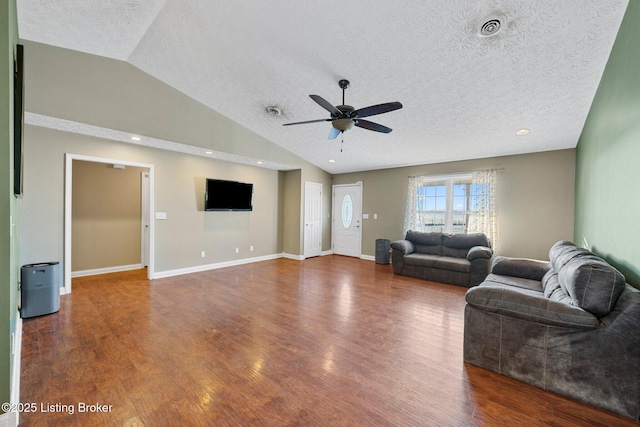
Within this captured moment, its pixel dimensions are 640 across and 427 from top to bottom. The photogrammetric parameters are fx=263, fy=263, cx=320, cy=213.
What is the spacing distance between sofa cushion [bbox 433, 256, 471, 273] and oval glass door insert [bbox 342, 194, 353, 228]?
3116 millimetres

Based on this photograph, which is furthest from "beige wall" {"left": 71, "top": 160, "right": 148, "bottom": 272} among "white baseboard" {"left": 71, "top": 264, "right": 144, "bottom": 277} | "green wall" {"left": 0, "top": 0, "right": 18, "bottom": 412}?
"green wall" {"left": 0, "top": 0, "right": 18, "bottom": 412}

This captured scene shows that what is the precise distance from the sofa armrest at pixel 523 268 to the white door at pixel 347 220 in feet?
13.4

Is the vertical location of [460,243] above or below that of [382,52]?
below

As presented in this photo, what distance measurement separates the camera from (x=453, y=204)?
601cm

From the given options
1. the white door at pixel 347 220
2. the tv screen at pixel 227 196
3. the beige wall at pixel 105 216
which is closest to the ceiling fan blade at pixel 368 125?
the tv screen at pixel 227 196

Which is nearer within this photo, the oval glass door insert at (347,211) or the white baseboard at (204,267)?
the white baseboard at (204,267)

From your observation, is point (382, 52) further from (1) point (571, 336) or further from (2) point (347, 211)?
(2) point (347, 211)

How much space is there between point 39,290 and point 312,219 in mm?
5438

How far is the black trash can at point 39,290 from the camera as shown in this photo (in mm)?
3139

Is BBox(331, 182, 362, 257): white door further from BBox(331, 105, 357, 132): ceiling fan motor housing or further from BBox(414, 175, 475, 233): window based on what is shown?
BBox(331, 105, 357, 132): ceiling fan motor housing

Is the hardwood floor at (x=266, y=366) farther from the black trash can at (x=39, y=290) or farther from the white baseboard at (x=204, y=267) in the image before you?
the white baseboard at (x=204, y=267)

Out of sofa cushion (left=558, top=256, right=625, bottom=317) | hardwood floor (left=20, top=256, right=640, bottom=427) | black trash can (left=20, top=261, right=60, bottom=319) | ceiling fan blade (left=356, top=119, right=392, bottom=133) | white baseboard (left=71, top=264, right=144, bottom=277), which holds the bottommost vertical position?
hardwood floor (left=20, top=256, right=640, bottom=427)

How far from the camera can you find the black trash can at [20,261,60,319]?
3139mm

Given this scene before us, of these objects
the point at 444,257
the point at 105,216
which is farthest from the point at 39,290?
the point at 444,257
